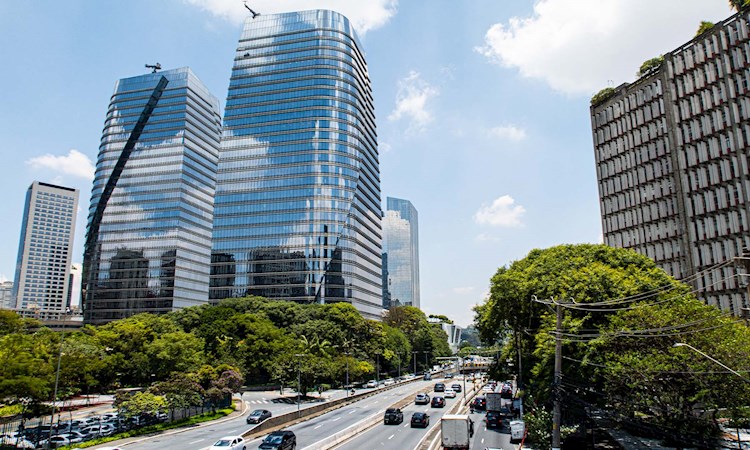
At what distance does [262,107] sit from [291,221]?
40677 mm

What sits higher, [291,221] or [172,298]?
[291,221]

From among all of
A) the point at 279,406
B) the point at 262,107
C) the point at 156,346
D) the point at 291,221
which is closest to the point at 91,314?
the point at 291,221

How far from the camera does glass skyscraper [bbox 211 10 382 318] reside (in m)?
149

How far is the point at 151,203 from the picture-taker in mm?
169875

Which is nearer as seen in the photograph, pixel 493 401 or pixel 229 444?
pixel 229 444

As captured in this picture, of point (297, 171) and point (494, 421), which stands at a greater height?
point (297, 171)

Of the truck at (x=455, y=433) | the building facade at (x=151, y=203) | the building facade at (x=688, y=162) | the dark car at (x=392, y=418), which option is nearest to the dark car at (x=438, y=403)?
the dark car at (x=392, y=418)

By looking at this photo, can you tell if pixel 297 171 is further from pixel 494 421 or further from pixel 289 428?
pixel 494 421

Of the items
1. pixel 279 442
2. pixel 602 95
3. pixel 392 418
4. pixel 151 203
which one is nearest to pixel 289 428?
pixel 392 418

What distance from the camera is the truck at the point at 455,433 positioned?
39031 millimetres

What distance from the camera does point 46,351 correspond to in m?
57.1

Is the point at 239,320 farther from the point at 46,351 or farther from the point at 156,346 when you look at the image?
the point at 46,351

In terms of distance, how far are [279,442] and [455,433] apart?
13.3 m

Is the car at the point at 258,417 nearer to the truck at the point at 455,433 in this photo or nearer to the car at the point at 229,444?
the car at the point at 229,444
